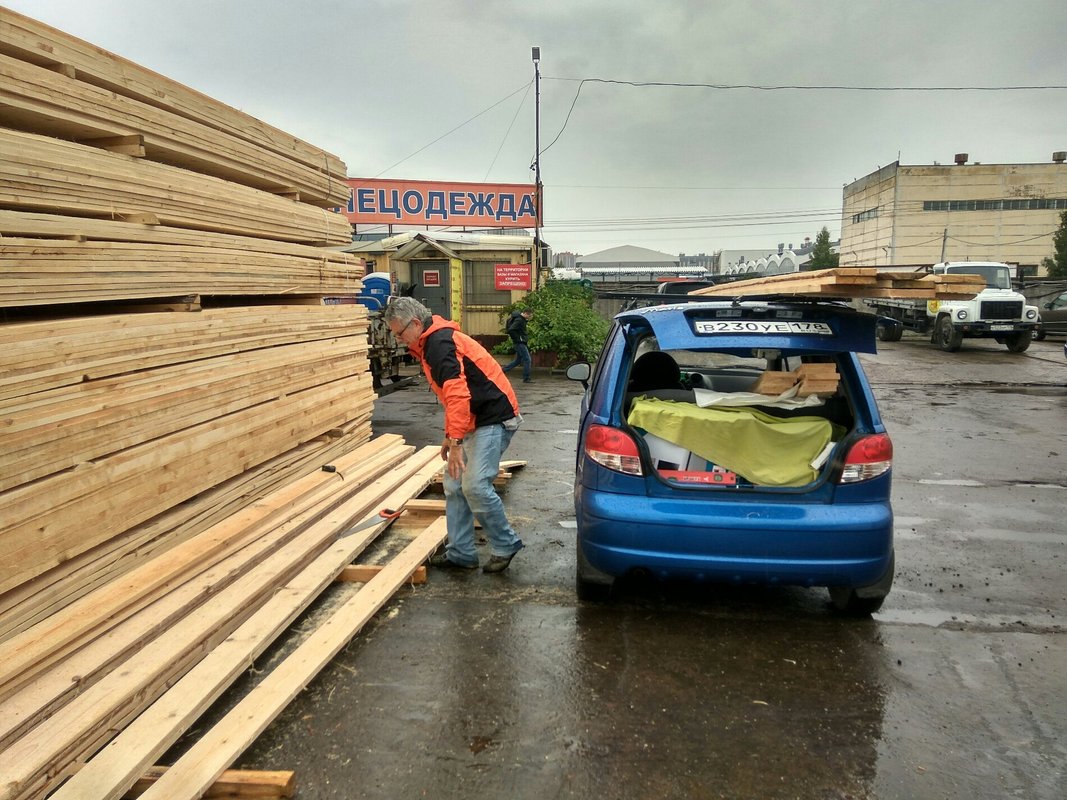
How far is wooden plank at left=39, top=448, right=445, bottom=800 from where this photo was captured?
220cm

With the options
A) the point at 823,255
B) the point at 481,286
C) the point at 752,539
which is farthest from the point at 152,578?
the point at 823,255

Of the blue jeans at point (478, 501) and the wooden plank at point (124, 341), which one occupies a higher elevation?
the wooden plank at point (124, 341)

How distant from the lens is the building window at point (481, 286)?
17.9 metres

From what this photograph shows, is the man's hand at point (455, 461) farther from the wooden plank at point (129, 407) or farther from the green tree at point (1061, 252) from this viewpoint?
the green tree at point (1061, 252)

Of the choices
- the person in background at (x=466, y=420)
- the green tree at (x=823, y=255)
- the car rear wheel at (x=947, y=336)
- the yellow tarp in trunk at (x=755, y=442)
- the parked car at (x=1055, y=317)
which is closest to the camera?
the yellow tarp in trunk at (x=755, y=442)

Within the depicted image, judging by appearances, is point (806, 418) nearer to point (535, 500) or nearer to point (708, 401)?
point (708, 401)

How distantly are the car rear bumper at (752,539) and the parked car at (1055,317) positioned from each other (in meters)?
21.2

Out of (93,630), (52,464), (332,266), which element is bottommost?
(93,630)

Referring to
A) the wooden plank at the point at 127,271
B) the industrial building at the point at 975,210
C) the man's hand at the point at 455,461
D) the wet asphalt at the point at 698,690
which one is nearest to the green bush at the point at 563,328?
the wooden plank at the point at 127,271

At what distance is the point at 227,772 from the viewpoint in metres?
2.31

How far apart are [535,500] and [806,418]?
8.98ft

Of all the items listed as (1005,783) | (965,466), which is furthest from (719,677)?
(965,466)

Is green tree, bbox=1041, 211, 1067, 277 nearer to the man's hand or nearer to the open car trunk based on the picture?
the open car trunk

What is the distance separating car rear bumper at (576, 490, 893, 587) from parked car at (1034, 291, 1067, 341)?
69.6 feet
